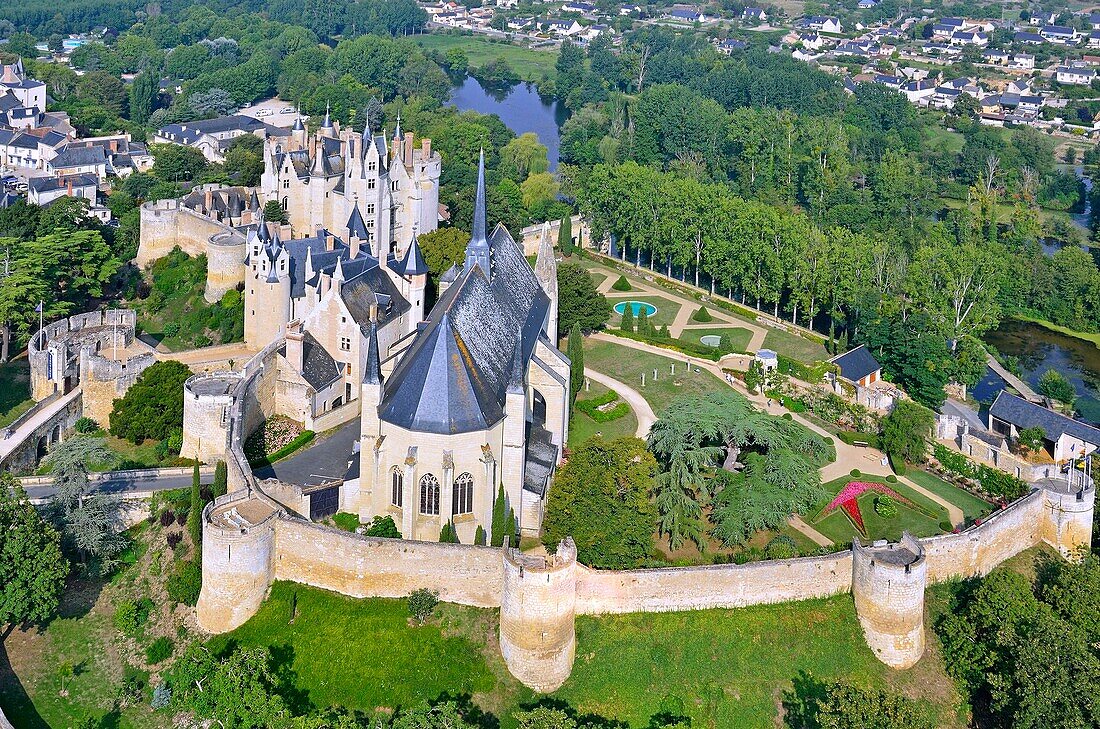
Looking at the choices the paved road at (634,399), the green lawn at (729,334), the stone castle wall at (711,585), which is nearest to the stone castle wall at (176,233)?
the paved road at (634,399)

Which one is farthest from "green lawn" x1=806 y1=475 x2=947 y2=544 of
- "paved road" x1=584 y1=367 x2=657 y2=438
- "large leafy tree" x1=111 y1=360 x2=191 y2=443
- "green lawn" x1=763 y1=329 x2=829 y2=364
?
"large leafy tree" x1=111 y1=360 x2=191 y2=443

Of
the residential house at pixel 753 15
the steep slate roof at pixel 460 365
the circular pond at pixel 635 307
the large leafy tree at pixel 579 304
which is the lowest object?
the circular pond at pixel 635 307

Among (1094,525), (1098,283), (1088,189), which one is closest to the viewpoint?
(1094,525)

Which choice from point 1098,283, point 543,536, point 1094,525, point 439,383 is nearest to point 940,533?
point 1094,525

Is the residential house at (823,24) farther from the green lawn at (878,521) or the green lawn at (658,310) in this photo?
the green lawn at (878,521)

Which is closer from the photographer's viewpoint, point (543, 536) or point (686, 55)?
point (543, 536)

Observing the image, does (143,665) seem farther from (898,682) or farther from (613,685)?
(898,682)

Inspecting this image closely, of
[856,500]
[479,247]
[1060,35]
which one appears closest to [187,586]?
[479,247]
